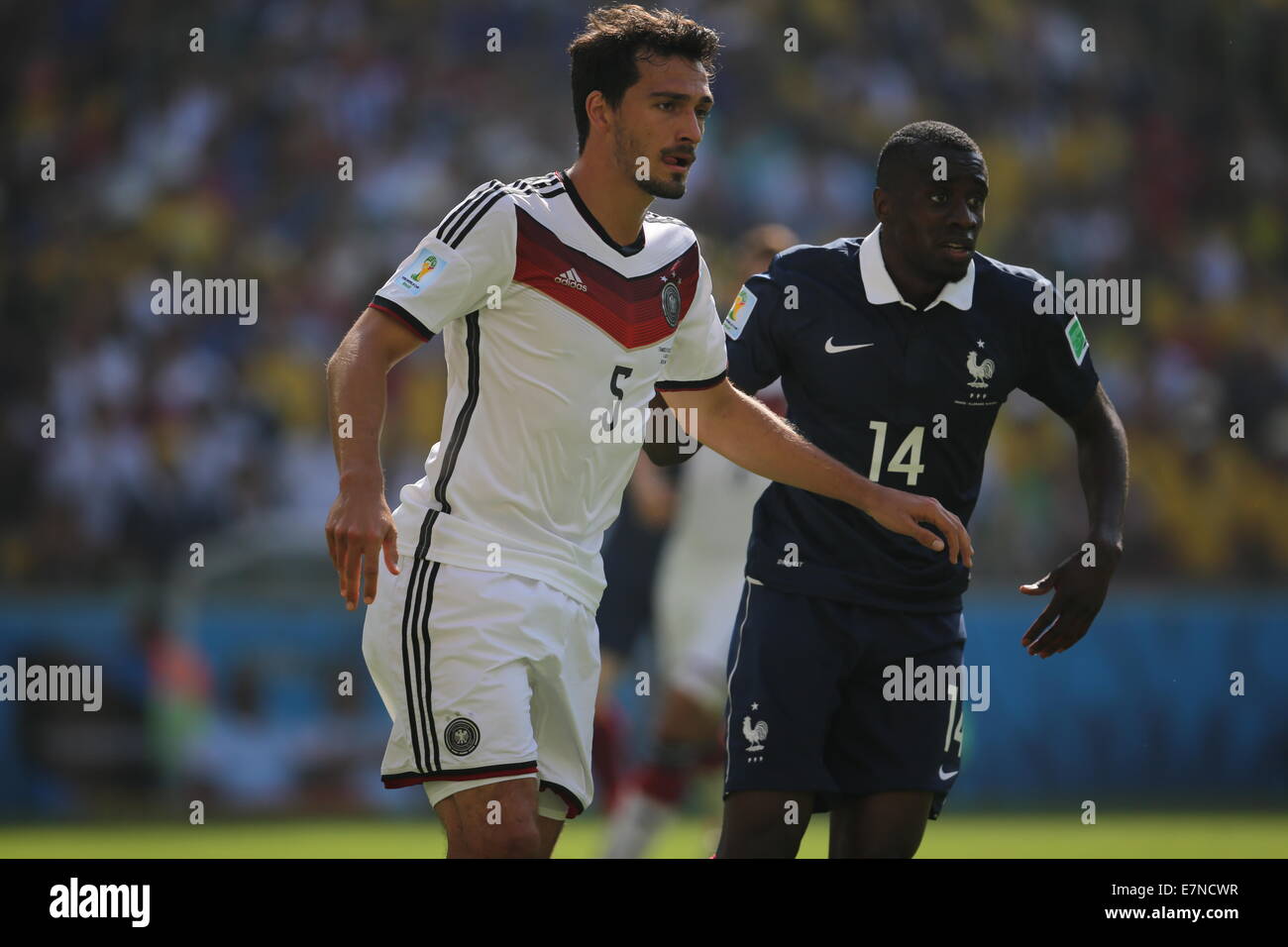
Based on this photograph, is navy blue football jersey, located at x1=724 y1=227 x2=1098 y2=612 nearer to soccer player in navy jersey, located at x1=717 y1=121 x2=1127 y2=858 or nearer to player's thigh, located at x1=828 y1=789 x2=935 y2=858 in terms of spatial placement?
soccer player in navy jersey, located at x1=717 y1=121 x2=1127 y2=858

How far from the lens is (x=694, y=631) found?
26.0ft

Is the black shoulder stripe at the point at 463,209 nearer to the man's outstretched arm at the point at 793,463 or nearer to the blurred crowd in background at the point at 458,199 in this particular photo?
the man's outstretched arm at the point at 793,463

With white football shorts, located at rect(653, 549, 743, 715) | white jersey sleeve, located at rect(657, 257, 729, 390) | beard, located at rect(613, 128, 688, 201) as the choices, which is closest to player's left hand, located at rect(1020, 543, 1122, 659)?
white jersey sleeve, located at rect(657, 257, 729, 390)

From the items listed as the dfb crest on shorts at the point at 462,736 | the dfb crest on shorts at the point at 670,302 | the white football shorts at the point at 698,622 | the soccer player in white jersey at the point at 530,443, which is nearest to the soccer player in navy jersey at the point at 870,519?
the soccer player in white jersey at the point at 530,443

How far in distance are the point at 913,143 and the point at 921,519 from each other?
116 centimetres

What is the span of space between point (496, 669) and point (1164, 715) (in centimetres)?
880

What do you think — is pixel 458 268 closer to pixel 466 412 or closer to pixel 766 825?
pixel 466 412

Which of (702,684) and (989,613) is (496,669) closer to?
(702,684)

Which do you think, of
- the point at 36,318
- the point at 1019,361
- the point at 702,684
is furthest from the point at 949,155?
the point at 36,318

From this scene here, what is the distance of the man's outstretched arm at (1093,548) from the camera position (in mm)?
5031

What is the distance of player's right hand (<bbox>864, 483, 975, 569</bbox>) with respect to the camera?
4633 millimetres

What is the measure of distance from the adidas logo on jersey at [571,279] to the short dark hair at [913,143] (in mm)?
1096

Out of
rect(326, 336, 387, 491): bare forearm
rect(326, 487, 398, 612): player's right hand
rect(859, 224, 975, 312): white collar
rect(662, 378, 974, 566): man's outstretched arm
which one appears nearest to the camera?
rect(326, 487, 398, 612): player's right hand
